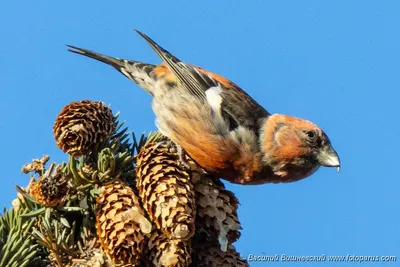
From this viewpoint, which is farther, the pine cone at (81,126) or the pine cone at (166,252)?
the pine cone at (81,126)

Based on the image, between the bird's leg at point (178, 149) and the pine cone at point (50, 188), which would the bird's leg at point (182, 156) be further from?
the pine cone at point (50, 188)

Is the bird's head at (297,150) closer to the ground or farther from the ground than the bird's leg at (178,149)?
farther from the ground

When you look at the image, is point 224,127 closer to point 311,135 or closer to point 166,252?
point 311,135

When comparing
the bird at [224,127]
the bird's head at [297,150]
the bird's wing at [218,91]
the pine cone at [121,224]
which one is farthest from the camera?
the bird's wing at [218,91]

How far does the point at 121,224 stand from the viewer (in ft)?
6.86

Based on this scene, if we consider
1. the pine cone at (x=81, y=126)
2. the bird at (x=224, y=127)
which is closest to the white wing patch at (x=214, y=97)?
the bird at (x=224, y=127)

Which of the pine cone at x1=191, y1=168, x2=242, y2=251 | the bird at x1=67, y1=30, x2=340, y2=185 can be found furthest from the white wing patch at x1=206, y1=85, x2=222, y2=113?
the pine cone at x1=191, y1=168, x2=242, y2=251

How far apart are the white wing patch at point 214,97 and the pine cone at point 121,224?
135 centimetres

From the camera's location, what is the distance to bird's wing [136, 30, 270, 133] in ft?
11.3

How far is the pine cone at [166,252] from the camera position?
2.12 m

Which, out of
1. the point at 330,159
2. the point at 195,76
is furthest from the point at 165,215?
the point at 195,76

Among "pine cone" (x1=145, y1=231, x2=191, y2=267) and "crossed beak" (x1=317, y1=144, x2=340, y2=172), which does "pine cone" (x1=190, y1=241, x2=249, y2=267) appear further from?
"crossed beak" (x1=317, y1=144, x2=340, y2=172)

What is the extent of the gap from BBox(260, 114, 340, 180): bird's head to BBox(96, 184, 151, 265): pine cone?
1.14m

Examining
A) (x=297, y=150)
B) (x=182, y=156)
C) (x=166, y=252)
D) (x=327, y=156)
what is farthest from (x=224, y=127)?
(x=166, y=252)
